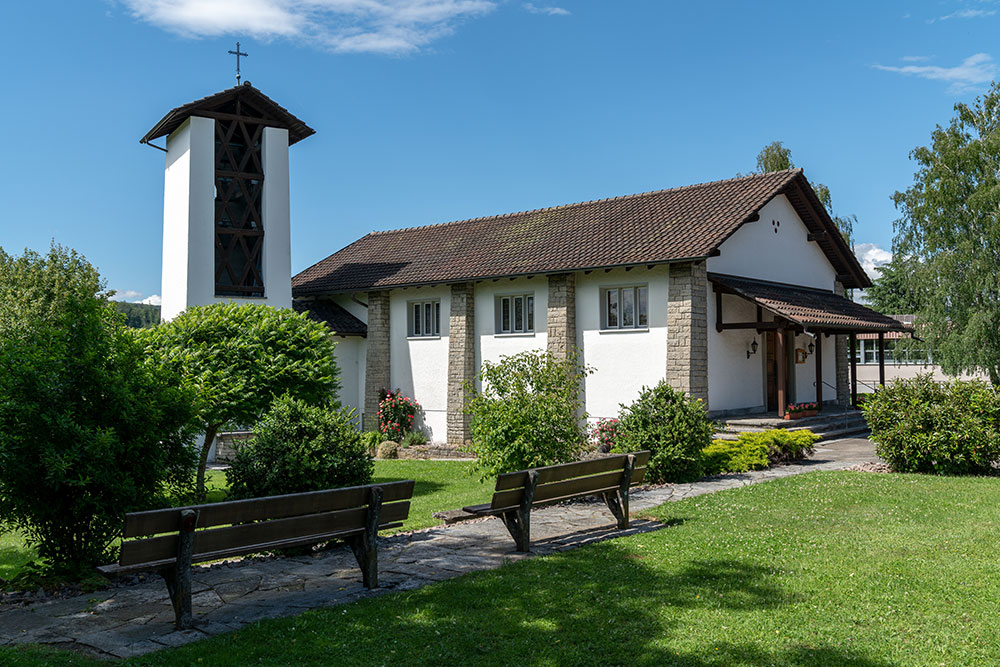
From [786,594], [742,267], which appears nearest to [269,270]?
[742,267]

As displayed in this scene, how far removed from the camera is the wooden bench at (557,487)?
8.21 meters

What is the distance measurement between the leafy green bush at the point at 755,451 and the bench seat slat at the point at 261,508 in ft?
27.7

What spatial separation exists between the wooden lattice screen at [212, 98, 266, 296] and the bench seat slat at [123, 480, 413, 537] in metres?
18.8

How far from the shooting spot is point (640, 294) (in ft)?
70.0

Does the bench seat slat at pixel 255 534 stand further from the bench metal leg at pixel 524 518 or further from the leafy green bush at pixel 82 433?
the leafy green bush at pixel 82 433

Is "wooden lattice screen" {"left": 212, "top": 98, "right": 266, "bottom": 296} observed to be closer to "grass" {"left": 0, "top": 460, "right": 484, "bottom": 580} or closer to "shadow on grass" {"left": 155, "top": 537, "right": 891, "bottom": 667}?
"grass" {"left": 0, "top": 460, "right": 484, "bottom": 580}

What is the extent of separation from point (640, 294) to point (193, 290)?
12901 millimetres

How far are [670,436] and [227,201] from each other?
1669cm

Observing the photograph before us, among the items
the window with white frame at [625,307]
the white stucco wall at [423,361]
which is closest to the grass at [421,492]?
the white stucco wall at [423,361]

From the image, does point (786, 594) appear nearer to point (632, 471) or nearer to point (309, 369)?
point (632, 471)

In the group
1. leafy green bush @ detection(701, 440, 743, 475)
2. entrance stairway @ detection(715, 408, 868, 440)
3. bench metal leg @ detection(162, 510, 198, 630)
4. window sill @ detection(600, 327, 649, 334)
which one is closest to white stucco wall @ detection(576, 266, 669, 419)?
window sill @ detection(600, 327, 649, 334)

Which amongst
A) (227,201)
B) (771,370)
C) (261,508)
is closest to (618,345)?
(771,370)

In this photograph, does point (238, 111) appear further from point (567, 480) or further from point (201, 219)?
point (567, 480)

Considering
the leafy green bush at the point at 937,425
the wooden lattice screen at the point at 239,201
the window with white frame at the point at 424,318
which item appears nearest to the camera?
the leafy green bush at the point at 937,425
